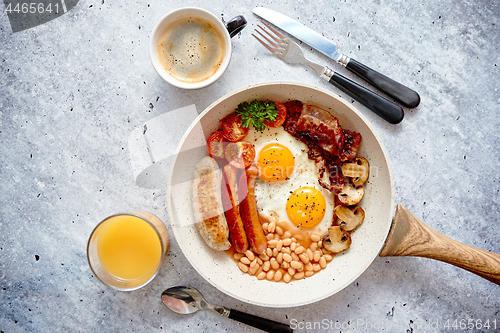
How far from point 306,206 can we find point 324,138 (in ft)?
1.33

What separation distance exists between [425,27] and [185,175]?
171 centimetres

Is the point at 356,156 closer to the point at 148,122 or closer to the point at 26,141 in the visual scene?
the point at 148,122

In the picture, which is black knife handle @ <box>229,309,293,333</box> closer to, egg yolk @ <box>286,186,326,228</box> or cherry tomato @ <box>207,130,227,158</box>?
egg yolk @ <box>286,186,326,228</box>

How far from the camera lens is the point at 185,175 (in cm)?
181

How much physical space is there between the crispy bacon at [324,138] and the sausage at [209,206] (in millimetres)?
521

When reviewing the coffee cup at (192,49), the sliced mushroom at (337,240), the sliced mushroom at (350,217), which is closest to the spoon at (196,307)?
the sliced mushroom at (337,240)

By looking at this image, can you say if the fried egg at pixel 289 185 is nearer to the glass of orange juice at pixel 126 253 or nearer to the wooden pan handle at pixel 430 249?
the wooden pan handle at pixel 430 249

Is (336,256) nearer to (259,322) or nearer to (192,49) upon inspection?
(259,322)

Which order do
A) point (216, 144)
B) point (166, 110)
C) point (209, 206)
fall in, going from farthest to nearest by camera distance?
point (166, 110)
point (216, 144)
point (209, 206)

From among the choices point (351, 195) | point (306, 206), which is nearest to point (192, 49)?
point (306, 206)

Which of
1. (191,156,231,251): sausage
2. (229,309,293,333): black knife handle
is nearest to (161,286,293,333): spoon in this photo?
(229,309,293,333): black knife handle

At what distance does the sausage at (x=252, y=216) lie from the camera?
5.85 feet

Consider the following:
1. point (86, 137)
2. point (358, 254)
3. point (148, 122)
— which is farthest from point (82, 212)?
point (358, 254)

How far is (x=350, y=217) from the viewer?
182cm
